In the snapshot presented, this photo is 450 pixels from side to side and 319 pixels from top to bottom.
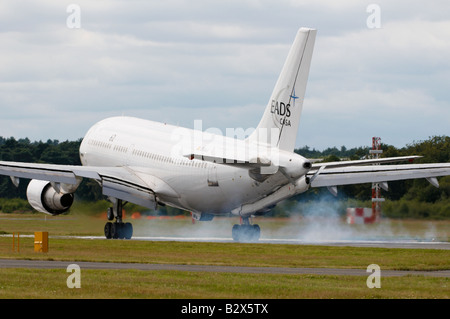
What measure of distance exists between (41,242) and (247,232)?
48.8 feet

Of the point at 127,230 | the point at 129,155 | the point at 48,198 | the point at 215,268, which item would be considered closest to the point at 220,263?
the point at 215,268

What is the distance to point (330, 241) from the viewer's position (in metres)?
54.3

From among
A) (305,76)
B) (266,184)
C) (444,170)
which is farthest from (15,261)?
(444,170)

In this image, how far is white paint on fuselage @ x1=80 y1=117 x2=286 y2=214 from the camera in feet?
166

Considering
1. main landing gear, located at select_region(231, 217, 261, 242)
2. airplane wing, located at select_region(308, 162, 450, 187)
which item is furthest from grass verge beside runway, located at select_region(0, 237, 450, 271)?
→ airplane wing, located at select_region(308, 162, 450, 187)

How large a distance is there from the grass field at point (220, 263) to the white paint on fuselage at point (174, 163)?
125 inches

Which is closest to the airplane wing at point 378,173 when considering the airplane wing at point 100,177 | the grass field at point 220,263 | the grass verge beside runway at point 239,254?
the grass field at point 220,263

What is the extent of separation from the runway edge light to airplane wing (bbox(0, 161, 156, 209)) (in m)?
8.88

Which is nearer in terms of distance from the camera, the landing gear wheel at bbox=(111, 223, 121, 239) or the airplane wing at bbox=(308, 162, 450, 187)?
the airplane wing at bbox=(308, 162, 450, 187)

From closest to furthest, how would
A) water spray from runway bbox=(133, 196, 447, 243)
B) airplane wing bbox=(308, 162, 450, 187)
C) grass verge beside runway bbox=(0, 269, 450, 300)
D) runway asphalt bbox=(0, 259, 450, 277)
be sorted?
1. grass verge beside runway bbox=(0, 269, 450, 300)
2. runway asphalt bbox=(0, 259, 450, 277)
3. airplane wing bbox=(308, 162, 450, 187)
4. water spray from runway bbox=(133, 196, 447, 243)

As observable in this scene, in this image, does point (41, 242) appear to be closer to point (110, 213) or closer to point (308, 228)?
point (110, 213)
